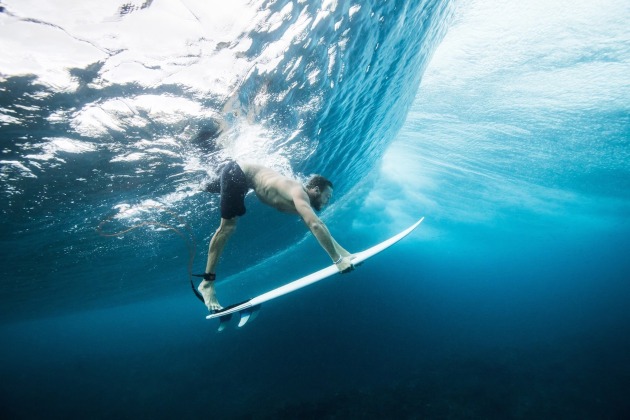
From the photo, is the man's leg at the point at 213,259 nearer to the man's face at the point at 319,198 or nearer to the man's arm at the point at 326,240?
the man's face at the point at 319,198

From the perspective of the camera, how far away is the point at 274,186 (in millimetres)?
5125

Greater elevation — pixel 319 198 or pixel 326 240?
pixel 319 198

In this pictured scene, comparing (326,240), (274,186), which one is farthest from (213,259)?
(326,240)

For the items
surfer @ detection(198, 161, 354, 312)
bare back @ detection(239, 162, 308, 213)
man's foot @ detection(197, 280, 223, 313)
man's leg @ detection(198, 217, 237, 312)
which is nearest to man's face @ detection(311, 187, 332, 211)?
surfer @ detection(198, 161, 354, 312)

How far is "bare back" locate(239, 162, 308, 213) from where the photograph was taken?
481cm

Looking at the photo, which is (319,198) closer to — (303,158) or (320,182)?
(320,182)

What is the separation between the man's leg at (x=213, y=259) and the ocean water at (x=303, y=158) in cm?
78

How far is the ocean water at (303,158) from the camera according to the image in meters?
5.05

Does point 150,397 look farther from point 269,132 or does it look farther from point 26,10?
point 26,10

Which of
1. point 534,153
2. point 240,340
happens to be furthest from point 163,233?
point 534,153

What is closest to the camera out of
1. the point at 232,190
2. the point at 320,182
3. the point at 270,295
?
the point at 270,295

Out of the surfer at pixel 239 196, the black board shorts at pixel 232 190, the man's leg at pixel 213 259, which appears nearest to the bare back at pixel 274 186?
the surfer at pixel 239 196

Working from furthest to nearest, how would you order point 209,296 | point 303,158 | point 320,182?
point 303,158 → point 320,182 → point 209,296

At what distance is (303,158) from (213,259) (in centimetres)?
692
